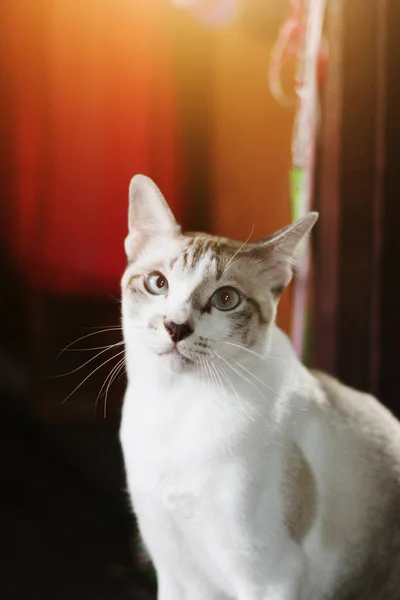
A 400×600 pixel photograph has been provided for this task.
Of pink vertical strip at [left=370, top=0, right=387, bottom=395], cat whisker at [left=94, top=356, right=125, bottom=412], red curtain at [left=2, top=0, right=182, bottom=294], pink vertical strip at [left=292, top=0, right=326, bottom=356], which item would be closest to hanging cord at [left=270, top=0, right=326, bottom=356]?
pink vertical strip at [left=292, top=0, right=326, bottom=356]

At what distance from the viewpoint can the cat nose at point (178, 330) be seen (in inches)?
27.1

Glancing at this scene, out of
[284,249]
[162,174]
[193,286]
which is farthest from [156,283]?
[162,174]

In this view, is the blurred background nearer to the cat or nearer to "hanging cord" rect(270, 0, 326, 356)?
"hanging cord" rect(270, 0, 326, 356)

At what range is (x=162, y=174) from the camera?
108 cm

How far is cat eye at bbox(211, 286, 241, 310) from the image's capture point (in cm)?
74

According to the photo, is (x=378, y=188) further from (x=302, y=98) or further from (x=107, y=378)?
(x=107, y=378)

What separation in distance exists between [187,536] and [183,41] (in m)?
0.87

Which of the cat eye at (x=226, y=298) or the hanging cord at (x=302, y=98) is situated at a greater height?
the hanging cord at (x=302, y=98)

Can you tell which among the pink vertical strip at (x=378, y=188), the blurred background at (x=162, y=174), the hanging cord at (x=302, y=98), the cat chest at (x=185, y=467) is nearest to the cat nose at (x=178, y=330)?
the cat chest at (x=185, y=467)

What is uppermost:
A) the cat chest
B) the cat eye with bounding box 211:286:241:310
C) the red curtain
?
the red curtain

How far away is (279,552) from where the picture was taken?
2.30 ft

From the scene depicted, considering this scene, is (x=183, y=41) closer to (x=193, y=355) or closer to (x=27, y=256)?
(x=27, y=256)

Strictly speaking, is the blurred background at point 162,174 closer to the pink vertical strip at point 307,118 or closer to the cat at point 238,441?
the pink vertical strip at point 307,118

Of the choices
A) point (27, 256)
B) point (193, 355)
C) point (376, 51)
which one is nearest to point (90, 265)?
point (27, 256)
